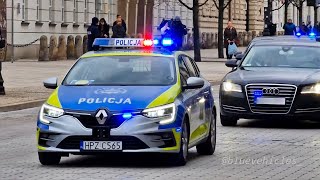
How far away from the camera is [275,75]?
18109 millimetres

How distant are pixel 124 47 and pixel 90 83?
1.37 metres

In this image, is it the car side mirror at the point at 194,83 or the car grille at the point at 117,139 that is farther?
the car side mirror at the point at 194,83

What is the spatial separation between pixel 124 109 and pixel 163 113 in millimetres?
441

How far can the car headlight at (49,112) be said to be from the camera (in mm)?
11852

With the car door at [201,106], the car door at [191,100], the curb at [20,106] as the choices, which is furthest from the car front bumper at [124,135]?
the curb at [20,106]

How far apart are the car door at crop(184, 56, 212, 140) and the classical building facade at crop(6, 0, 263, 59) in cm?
2908

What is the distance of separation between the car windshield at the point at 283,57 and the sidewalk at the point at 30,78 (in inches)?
211

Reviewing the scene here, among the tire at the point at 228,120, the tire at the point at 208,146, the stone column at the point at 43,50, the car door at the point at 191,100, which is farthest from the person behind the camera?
the stone column at the point at 43,50

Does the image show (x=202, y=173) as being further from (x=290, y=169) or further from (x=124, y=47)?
(x=124, y=47)

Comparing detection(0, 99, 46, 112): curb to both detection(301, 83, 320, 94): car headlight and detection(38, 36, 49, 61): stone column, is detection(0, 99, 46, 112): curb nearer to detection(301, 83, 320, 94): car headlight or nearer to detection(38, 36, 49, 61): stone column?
detection(301, 83, 320, 94): car headlight

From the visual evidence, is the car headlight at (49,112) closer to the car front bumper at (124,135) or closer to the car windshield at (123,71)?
the car front bumper at (124,135)

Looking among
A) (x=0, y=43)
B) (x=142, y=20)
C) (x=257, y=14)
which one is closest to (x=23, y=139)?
(x=0, y=43)

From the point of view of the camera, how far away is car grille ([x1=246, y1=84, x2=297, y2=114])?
17750mm

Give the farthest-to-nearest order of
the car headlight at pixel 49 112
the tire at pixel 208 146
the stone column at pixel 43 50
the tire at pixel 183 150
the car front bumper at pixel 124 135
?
the stone column at pixel 43 50
the tire at pixel 208 146
the tire at pixel 183 150
the car headlight at pixel 49 112
the car front bumper at pixel 124 135
